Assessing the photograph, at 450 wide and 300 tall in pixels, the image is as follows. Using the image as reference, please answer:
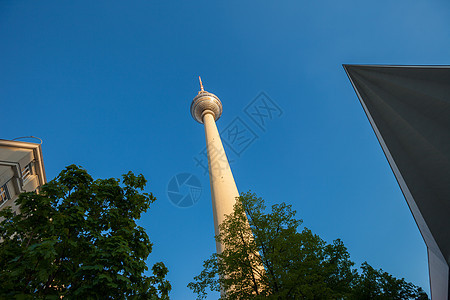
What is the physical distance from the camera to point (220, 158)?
42.2 m

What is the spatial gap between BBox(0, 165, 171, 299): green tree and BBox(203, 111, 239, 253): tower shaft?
818 inches

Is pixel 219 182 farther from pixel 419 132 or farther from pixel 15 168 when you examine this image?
pixel 419 132

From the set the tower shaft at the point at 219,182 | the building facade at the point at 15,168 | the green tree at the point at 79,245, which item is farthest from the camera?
the tower shaft at the point at 219,182

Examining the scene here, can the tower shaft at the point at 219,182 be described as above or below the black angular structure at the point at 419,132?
above

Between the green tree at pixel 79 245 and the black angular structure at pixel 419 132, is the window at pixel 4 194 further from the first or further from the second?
the black angular structure at pixel 419 132

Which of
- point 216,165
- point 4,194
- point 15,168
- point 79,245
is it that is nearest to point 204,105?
point 216,165

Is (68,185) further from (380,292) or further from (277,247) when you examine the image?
(380,292)

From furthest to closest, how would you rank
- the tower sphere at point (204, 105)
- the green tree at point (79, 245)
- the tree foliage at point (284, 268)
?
1. the tower sphere at point (204, 105)
2. the tree foliage at point (284, 268)
3. the green tree at point (79, 245)

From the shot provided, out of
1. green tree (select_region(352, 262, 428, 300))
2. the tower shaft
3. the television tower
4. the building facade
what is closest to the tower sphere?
the television tower

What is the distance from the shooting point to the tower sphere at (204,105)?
57125 millimetres

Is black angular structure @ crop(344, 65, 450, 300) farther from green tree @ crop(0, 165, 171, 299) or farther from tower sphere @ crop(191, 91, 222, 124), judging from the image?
tower sphere @ crop(191, 91, 222, 124)

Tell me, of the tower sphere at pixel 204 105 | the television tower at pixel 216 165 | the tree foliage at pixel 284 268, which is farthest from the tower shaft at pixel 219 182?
the tree foliage at pixel 284 268

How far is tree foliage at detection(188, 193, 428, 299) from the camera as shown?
13070mm

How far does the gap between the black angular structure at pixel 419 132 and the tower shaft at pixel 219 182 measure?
19.6 meters
